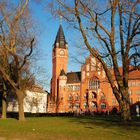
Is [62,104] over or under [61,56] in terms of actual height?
under

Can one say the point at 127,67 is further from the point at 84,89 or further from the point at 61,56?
the point at 61,56

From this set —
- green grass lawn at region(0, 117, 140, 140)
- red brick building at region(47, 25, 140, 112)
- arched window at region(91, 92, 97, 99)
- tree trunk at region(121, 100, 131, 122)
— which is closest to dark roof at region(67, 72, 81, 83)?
red brick building at region(47, 25, 140, 112)

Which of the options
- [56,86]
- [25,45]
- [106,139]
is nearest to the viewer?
[106,139]

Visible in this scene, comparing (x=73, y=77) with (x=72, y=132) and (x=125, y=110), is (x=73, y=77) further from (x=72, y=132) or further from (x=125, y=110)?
(x=72, y=132)

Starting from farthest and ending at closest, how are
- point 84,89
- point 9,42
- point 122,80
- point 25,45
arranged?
point 84,89 → point 25,45 → point 9,42 → point 122,80

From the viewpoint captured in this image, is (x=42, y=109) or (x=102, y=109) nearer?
(x=42, y=109)

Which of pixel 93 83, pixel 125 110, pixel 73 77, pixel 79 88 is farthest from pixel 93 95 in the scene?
pixel 125 110

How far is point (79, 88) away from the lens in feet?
380

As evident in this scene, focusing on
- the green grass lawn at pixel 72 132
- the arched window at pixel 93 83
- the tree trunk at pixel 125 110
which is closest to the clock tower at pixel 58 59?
the arched window at pixel 93 83

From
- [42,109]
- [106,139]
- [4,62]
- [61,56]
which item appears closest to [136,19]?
[106,139]

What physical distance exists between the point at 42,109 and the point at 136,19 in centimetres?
7450

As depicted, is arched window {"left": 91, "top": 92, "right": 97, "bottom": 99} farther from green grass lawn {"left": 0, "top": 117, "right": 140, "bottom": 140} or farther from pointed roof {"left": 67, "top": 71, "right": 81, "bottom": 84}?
green grass lawn {"left": 0, "top": 117, "right": 140, "bottom": 140}

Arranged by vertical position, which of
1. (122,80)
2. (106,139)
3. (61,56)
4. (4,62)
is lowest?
(106,139)

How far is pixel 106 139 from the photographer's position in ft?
44.5
